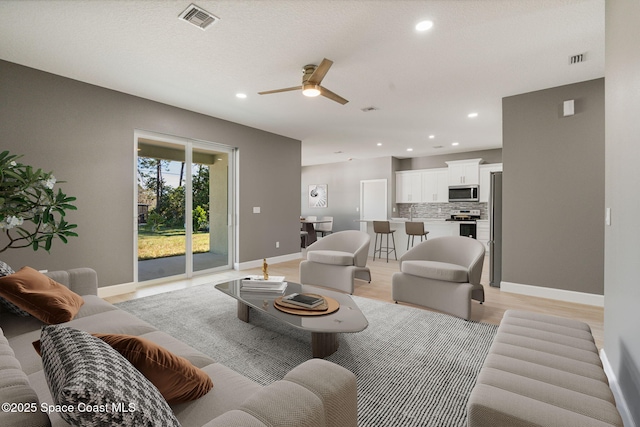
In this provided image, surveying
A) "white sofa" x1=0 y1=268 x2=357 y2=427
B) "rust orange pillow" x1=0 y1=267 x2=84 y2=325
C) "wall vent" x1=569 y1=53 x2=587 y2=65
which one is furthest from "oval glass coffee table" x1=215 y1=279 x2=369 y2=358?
"wall vent" x1=569 y1=53 x2=587 y2=65

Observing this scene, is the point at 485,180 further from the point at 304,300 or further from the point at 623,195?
the point at 304,300

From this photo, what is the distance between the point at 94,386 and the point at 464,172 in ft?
28.6

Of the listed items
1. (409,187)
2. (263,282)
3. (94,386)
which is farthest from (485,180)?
(94,386)

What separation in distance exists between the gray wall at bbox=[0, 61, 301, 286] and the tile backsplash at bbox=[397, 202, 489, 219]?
6.08m

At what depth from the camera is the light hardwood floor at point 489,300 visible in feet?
10.3

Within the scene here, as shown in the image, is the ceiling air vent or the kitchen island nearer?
the ceiling air vent

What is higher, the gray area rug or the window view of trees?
the window view of trees

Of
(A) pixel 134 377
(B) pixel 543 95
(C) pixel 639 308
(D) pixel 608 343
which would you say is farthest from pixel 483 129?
(A) pixel 134 377

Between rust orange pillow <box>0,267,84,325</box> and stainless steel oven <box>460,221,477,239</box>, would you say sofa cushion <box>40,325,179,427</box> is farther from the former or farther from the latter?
stainless steel oven <box>460,221,477,239</box>

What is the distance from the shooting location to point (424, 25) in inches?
99.7

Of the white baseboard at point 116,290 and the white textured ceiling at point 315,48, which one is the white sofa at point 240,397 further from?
the white baseboard at point 116,290

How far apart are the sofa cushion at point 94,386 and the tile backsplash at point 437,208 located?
28.6 ft

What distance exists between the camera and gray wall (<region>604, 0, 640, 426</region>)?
4.64ft

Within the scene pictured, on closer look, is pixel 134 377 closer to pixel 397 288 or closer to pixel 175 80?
pixel 397 288
